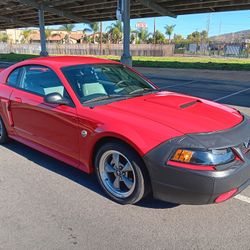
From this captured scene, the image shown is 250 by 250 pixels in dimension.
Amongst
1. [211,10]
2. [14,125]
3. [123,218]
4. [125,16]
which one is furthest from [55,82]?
[211,10]

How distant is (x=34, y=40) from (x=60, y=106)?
90283mm

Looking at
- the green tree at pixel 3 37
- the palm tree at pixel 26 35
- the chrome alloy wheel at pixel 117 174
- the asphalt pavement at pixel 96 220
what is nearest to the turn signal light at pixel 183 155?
the chrome alloy wheel at pixel 117 174

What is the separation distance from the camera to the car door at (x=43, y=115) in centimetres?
357

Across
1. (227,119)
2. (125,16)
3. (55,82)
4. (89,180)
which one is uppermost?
Answer: (125,16)

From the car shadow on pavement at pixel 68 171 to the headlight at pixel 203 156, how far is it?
30.2 inches

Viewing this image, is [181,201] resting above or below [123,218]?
above

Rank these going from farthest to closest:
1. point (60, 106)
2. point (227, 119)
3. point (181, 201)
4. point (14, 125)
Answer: point (14, 125), point (60, 106), point (227, 119), point (181, 201)

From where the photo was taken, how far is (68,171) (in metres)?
4.07

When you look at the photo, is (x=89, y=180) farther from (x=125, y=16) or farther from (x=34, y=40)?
(x=34, y=40)

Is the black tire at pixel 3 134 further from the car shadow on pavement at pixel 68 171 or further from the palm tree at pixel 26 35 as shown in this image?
the palm tree at pixel 26 35

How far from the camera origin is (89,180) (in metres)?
3.83

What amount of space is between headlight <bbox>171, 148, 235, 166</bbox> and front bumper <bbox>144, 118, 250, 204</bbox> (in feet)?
0.15

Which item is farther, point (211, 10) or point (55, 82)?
point (211, 10)

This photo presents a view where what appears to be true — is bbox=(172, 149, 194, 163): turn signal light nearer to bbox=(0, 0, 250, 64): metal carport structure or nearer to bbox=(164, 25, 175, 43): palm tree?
bbox=(0, 0, 250, 64): metal carport structure
